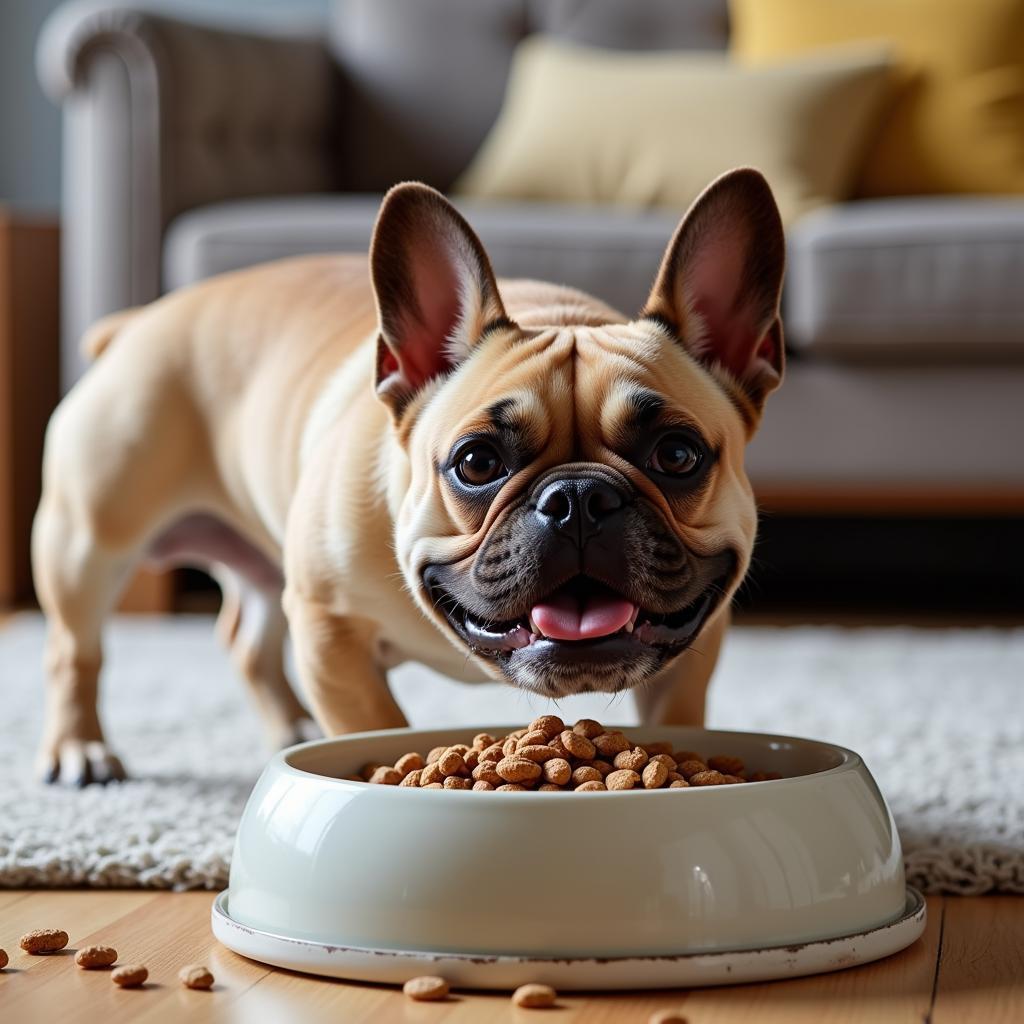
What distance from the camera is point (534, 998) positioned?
0.90m

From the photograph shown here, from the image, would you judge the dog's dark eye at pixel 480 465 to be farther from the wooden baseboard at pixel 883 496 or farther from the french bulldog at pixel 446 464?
the wooden baseboard at pixel 883 496

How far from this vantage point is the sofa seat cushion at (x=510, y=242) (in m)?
2.49

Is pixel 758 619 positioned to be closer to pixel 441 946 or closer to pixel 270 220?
pixel 270 220

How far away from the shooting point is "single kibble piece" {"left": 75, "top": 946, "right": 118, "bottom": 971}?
992 millimetres

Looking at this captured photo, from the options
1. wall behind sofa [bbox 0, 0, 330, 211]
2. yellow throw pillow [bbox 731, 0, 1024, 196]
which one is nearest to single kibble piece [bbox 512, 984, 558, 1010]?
yellow throw pillow [bbox 731, 0, 1024, 196]

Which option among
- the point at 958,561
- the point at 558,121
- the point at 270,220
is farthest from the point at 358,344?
the point at 958,561

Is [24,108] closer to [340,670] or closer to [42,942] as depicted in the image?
[340,670]

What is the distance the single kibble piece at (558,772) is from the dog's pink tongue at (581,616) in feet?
0.28

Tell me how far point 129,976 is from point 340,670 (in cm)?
39

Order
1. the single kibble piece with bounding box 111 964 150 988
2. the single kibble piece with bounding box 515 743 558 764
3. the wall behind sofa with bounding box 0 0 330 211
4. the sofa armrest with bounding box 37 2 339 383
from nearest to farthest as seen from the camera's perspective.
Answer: the single kibble piece with bounding box 111 964 150 988, the single kibble piece with bounding box 515 743 558 764, the sofa armrest with bounding box 37 2 339 383, the wall behind sofa with bounding box 0 0 330 211

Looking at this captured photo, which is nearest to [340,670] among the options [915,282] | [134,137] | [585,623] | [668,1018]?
[585,623]

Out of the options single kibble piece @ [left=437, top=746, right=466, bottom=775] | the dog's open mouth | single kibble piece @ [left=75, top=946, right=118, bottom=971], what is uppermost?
the dog's open mouth

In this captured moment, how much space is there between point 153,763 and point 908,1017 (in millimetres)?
984

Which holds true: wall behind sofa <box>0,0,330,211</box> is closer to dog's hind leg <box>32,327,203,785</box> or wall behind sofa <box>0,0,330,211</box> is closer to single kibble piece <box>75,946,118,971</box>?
dog's hind leg <box>32,327,203,785</box>
